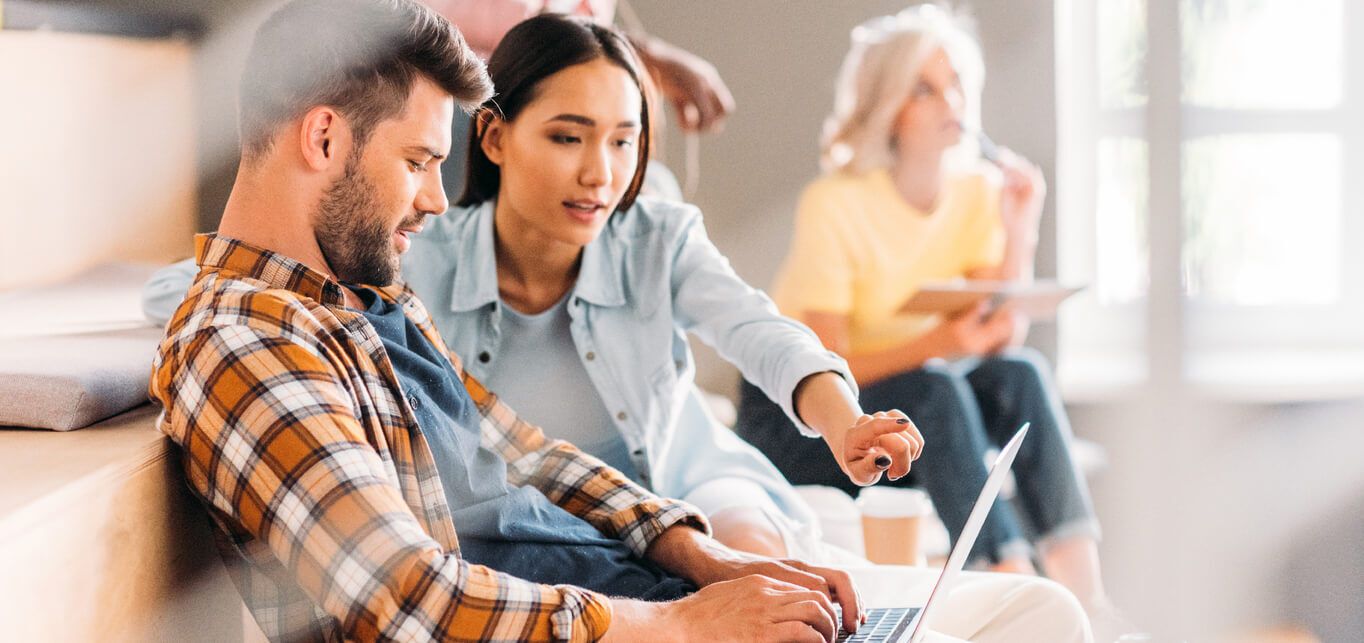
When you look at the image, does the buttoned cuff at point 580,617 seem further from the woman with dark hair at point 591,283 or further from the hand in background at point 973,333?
the hand in background at point 973,333

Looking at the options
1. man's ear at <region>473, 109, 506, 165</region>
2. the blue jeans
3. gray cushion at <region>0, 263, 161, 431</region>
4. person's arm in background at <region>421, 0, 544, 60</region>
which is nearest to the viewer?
gray cushion at <region>0, 263, 161, 431</region>

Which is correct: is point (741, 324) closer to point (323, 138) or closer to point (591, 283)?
point (591, 283)

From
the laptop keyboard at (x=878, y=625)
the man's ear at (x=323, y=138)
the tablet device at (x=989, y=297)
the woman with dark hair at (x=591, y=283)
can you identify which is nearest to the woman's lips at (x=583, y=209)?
the woman with dark hair at (x=591, y=283)

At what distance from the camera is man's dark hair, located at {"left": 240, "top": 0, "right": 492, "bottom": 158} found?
2.19 ft

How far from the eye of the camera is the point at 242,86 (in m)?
0.69

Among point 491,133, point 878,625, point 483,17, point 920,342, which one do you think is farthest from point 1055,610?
point 483,17

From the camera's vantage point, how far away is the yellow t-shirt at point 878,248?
1500mm

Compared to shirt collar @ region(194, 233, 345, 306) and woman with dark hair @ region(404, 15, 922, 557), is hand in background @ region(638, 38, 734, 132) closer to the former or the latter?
woman with dark hair @ region(404, 15, 922, 557)

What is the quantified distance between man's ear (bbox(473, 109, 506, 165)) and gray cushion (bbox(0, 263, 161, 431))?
1.04 ft

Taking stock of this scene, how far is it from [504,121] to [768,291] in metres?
0.61

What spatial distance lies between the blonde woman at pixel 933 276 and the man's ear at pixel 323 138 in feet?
2.82

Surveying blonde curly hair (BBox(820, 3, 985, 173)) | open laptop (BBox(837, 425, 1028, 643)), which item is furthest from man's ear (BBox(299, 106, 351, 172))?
blonde curly hair (BBox(820, 3, 985, 173))

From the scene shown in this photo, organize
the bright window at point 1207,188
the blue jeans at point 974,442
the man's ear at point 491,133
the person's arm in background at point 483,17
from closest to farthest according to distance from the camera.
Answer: the man's ear at point 491,133 < the person's arm in background at point 483,17 < the blue jeans at point 974,442 < the bright window at point 1207,188

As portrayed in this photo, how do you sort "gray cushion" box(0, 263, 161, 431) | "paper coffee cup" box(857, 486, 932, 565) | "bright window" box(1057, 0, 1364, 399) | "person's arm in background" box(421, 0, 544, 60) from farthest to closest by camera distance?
1. "bright window" box(1057, 0, 1364, 399)
2. "person's arm in background" box(421, 0, 544, 60)
3. "paper coffee cup" box(857, 486, 932, 565)
4. "gray cushion" box(0, 263, 161, 431)
